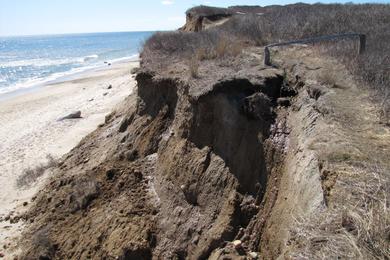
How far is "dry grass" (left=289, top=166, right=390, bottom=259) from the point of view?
358 centimetres

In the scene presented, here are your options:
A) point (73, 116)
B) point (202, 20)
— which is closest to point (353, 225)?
point (73, 116)

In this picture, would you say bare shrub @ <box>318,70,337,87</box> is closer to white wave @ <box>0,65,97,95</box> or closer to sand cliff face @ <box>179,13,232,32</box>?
sand cliff face @ <box>179,13,232,32</box>

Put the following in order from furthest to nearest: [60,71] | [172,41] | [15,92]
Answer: [60,71]
[15,92]
[172,41]

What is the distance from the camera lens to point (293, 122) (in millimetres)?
7348

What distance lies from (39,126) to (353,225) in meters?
20.6

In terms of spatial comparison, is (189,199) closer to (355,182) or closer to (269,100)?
(269,100)

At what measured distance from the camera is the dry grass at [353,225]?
3578 mm

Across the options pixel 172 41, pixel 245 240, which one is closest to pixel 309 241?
pixel 245 240

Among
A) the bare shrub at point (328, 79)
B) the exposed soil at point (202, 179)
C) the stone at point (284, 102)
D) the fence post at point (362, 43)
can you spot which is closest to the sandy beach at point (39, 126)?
the exposed soil at point (202, 179)

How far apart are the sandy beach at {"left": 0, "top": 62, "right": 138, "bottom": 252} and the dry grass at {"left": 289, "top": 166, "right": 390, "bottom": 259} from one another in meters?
8.17

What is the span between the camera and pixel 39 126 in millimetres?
22281

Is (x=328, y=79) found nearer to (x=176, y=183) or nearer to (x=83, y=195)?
(x=176, y=183)

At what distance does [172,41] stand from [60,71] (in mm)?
39175

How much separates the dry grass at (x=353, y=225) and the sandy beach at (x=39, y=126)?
8.17m
